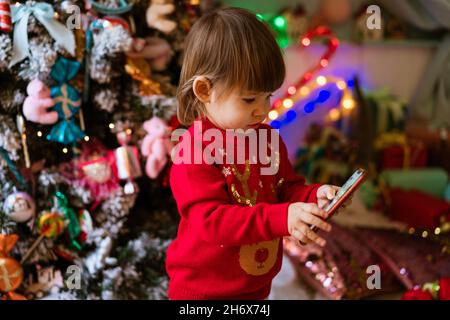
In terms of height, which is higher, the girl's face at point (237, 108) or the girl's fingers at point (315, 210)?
the girl's face at point (237, 108)

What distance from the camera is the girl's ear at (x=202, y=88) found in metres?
0.80

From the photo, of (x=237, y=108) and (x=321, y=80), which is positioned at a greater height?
(x=237, y=108)

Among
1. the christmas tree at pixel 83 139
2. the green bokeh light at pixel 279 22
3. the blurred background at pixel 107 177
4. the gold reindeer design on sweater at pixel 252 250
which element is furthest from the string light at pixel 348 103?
the gold reindeer design on sweater at pixel 252 250

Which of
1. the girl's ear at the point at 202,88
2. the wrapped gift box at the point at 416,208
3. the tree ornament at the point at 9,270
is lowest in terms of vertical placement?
the wrapped gift box at the point at 416,208

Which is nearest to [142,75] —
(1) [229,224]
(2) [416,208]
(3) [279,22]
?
(1) [229,224]

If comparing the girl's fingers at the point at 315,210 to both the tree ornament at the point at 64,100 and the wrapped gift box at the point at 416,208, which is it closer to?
the tree ornament at the point at 64,100

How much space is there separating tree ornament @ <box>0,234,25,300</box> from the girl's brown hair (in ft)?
2.43

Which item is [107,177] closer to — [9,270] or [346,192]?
[9,270]

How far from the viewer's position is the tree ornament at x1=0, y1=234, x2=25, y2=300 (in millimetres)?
1252

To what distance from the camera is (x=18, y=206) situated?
127 cm

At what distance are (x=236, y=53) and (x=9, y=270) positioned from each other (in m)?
0.88

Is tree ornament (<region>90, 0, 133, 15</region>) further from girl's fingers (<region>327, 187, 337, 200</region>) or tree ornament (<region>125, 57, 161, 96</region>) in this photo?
girl's fingers (<region>327, 187, 337, 200</region>)

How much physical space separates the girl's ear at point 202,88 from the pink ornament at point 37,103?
593 millimetres

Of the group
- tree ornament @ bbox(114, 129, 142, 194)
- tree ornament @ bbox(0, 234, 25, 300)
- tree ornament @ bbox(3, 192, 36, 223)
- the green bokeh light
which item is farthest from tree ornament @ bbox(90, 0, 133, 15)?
the green bokeh light
